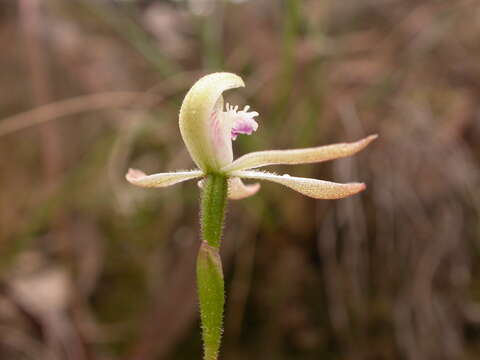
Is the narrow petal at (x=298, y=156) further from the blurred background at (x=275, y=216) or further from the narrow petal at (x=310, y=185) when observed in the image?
the blurred background at (x=275, y=216)

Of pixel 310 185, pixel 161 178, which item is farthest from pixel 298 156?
pixel 161 178

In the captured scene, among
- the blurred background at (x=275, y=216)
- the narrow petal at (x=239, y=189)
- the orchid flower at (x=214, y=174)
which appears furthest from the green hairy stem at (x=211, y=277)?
the blurred background at (x=275, y=216)

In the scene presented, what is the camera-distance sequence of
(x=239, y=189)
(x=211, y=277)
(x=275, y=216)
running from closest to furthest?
(x=211, y=277)
(x=239, y=189)
(x=275, y=216)

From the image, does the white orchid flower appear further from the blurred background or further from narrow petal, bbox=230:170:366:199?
the blurred background

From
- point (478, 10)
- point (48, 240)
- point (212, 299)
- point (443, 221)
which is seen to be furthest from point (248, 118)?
point (478, 10)

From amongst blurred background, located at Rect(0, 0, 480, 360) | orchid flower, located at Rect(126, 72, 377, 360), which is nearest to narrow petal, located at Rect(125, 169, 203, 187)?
orchid flower, located at Rect(126, 72, 377, 360)

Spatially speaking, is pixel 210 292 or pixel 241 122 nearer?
pixel 210 292

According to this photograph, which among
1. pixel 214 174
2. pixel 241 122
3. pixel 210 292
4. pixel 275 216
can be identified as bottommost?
pixel 210 292

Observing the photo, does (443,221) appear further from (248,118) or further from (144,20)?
(144,20)

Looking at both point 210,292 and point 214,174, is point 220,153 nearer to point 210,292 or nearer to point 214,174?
point 214,174
